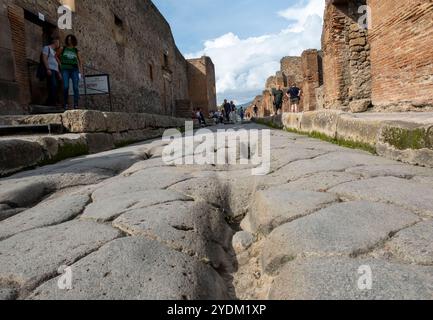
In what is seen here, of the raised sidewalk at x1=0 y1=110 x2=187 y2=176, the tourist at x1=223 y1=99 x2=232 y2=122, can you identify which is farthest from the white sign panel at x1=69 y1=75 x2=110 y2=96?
the tourist at x1=223 y1=99 x2=232 y2=122

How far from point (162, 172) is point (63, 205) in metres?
0.85

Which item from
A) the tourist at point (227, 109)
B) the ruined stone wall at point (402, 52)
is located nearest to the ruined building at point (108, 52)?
the tourist at point (227, 109)

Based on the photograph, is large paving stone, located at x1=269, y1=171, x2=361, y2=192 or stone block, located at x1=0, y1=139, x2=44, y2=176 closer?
large paving stone, located at x1=269, y1=171, x2=361, y2=192

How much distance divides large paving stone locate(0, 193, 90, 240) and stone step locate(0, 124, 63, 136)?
290cm

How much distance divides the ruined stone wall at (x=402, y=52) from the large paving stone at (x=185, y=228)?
4901 mm

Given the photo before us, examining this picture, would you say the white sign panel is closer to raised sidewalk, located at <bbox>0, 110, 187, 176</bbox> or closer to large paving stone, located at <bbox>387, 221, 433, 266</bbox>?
raised sidewalk, located at <bbox>0, 110, 187, 176</bbox>

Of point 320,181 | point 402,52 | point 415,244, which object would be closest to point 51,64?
point 320,181

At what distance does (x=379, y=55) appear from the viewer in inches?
268

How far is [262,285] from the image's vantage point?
117 cm

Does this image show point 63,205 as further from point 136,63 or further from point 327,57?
point 136,63

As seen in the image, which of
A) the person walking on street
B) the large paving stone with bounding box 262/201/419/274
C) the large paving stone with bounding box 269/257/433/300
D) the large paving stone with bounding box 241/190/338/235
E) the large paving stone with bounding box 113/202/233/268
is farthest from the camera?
the person walking on street

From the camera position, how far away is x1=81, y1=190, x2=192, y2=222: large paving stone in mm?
1617
